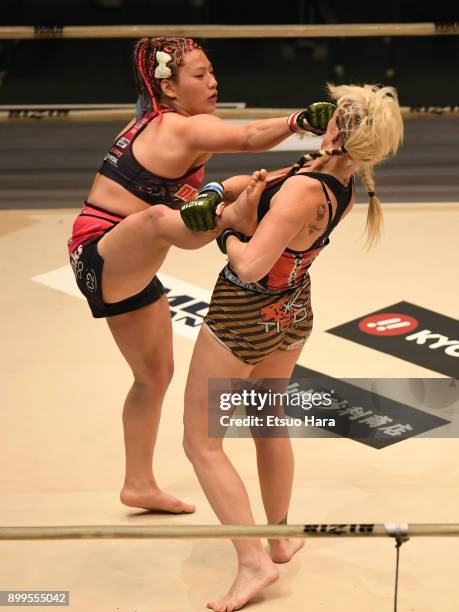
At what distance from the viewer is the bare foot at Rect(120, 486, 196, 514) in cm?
356

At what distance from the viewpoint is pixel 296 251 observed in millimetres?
2930

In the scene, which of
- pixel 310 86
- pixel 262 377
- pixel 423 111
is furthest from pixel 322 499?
pixel 310 86

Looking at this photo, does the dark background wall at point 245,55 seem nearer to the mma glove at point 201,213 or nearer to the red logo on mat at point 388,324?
the red logo on mat at point 388,324

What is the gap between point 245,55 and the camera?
9.08m

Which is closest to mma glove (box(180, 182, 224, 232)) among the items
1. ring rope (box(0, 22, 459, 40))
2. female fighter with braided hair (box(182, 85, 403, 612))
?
female fighter with braided hair (box(182, 85, 403, 612))

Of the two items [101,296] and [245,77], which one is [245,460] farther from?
[245,77]

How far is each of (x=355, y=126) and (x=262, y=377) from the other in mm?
798

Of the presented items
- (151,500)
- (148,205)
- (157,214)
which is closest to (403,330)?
(151,500)

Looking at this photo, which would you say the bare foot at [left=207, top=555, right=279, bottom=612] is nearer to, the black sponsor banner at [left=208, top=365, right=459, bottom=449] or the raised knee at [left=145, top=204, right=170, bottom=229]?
the black sponsor banner at [left=208, top=365, right=459, bottom=449]

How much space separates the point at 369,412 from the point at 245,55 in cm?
551

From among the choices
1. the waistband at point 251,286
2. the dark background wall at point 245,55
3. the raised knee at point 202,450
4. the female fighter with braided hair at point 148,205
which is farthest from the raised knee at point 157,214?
the dark background wall at point 245,55

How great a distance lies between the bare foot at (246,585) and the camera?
9.96 ft

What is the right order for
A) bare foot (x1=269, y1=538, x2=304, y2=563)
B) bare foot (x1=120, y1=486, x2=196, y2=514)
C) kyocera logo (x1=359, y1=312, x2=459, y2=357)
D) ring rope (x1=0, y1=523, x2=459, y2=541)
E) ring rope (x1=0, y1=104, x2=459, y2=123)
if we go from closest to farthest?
1. ring rope (x1=0, y1=523, x2=459, y2=541)
2. bare foot (x1=269, y1=538, x2=304, y2=563)
3. bare foot (x1=120, y1=486, x2=196, y2=514)
4. kyocera logo (x1=359, y1=312, x2=459, y2=357)
5. ring rope (x1=0, y1=104, x2=459, y2=123)

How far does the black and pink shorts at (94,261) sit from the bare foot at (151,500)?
590 millimetres
